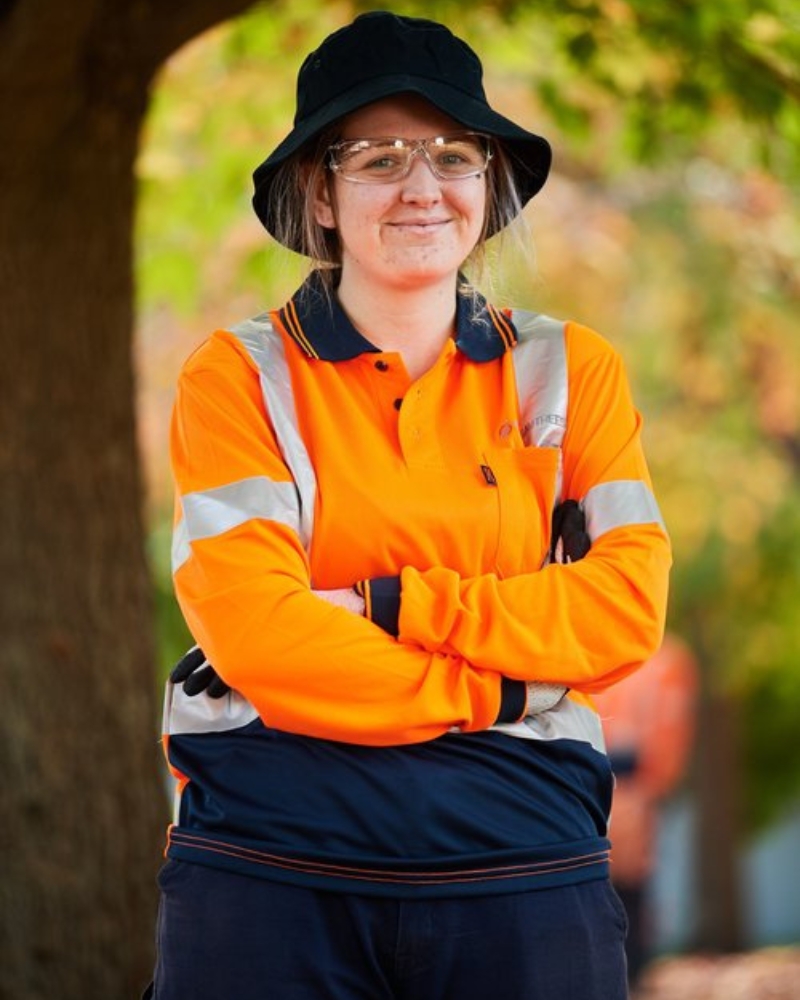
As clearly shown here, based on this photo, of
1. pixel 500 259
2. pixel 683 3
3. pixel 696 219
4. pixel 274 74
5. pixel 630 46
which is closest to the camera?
pixel 500 259

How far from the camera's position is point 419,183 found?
2904 millimetres

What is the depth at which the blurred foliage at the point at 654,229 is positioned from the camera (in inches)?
252

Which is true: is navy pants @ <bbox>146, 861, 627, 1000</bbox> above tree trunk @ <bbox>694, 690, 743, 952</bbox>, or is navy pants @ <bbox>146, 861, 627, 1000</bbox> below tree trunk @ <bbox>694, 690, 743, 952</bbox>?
above

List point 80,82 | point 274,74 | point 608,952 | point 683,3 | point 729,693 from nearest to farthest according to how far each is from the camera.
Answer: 1. point 608,952
2. point 80,82
3. point 683,3
4. point 274,74
5. point 729,693

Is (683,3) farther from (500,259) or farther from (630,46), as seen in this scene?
(500,259)

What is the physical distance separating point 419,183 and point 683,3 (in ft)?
10.8

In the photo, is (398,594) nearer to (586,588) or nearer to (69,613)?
(586,588)

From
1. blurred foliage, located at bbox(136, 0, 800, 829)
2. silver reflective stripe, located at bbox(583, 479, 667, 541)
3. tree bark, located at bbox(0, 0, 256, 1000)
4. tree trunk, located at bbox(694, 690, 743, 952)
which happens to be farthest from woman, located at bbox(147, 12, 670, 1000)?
tree trunk, located at bbox(694, 690, 743, 952)

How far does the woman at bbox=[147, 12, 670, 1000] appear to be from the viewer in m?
2.67

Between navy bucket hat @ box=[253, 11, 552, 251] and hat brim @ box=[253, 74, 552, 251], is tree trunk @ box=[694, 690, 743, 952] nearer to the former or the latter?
hat brim @ box=[253, 74, 552, 251]

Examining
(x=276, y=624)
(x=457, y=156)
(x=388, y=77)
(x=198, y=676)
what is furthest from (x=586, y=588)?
(x=388, y=77)

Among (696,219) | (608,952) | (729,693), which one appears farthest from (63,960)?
(729,693)

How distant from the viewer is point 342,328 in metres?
2.96

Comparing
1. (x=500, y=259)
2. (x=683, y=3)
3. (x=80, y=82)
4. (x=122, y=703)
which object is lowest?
(x=122, y=703)
